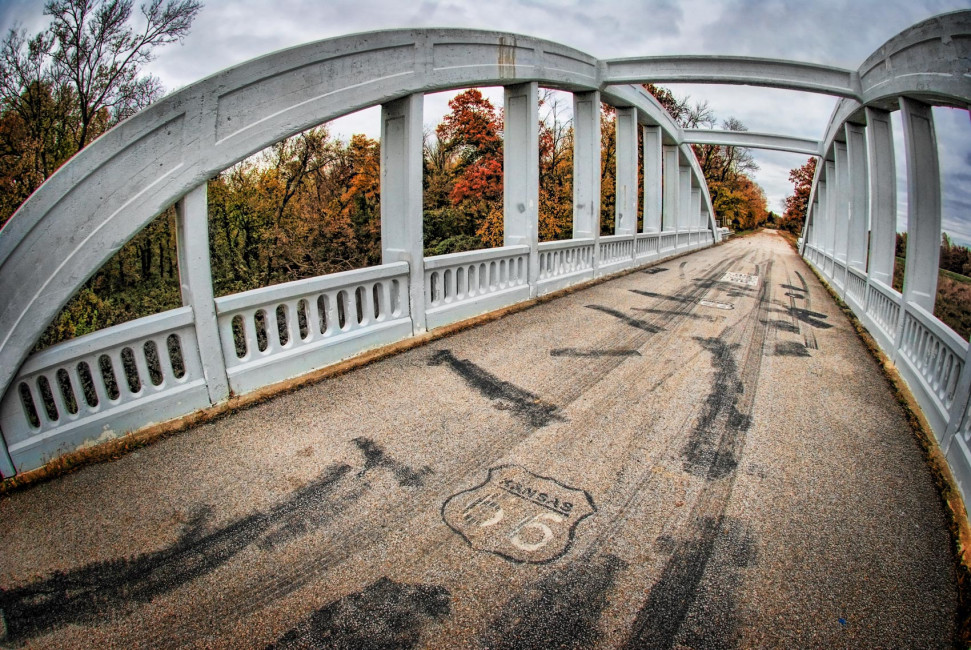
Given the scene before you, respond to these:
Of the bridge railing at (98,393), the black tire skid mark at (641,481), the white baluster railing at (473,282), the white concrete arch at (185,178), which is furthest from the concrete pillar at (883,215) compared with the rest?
the bridge railing at (98,393)

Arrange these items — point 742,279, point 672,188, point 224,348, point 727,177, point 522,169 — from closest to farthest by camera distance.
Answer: point 224,348 → point 522,169 → point 742,279 → point 672,188 → point 727,177

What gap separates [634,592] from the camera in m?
2.21

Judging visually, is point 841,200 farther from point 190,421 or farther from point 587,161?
point 190,421

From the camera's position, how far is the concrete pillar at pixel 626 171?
13375mm

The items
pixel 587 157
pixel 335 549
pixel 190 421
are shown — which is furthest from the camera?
pixel 587 157

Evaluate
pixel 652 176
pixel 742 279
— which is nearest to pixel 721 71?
pixel 742 279

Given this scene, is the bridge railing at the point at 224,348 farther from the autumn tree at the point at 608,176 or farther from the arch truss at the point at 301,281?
the autumn tree at the point at 608,176

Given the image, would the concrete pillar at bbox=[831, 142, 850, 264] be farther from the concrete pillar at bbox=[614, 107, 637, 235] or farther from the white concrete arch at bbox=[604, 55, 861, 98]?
the concrete pillar at bbox=[614, 107, 637, 235]

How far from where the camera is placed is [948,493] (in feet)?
9.96

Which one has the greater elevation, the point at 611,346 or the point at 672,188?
the point at 672,188

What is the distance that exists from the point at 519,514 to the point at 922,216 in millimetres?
5925

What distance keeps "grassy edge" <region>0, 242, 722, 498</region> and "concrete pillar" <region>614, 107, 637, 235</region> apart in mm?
8555

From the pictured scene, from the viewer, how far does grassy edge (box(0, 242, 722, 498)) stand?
10.2ft

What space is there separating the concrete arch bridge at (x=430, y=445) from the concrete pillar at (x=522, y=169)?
1.41 m
